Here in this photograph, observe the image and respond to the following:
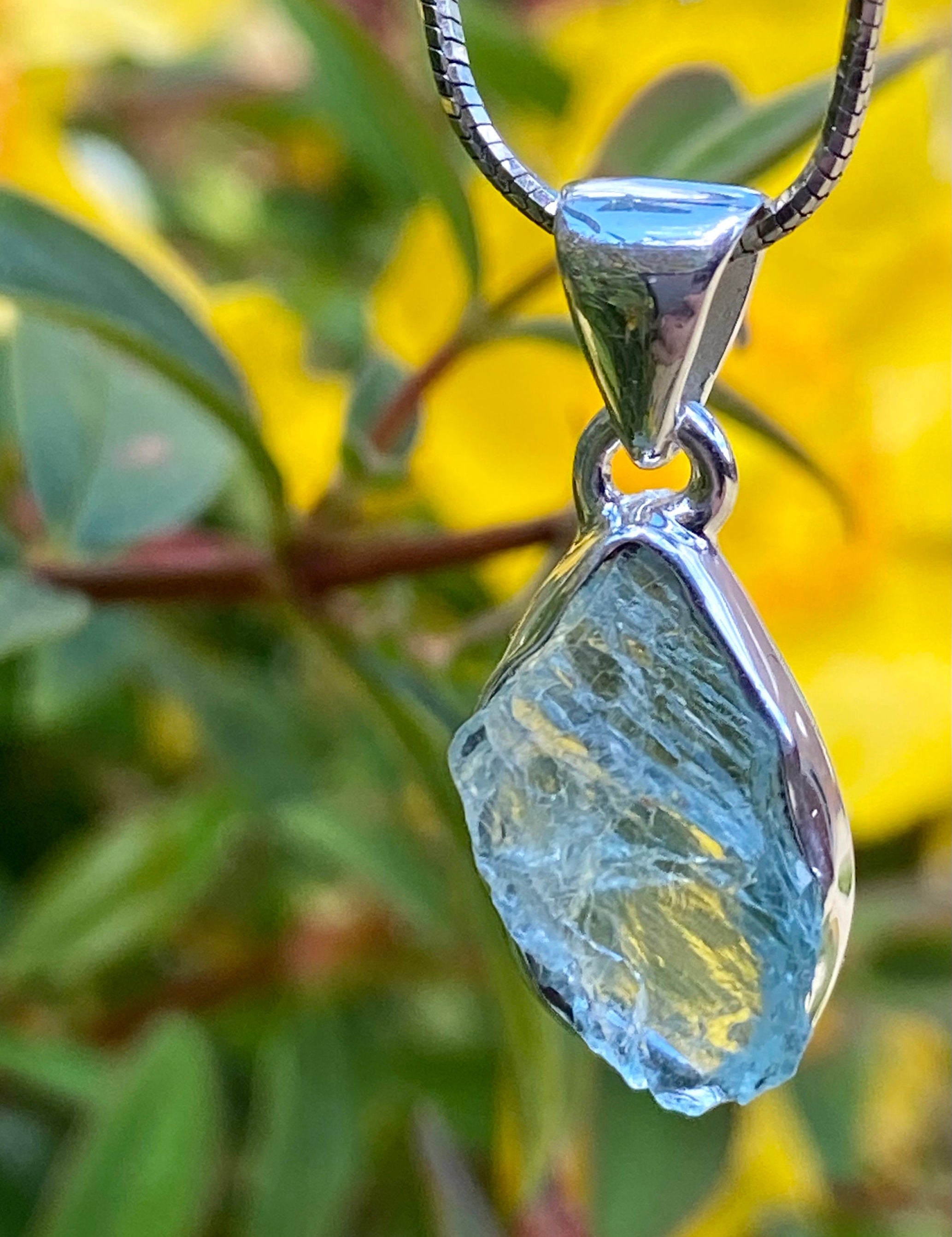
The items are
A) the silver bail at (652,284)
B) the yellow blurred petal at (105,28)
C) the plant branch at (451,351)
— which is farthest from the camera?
the yellow blurred petal at (105,28)

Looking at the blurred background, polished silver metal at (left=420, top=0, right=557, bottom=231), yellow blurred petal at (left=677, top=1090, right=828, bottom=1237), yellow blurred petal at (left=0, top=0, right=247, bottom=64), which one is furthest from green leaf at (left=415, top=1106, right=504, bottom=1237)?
yellow blurred petal at (left=0, top=0, right=247, bottom=64)

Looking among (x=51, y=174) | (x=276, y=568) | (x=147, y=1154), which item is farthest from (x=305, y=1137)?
(x=51, y=174)

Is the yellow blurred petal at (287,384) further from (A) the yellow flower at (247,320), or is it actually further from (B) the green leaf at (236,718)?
(B) the green leaf at (236,718)

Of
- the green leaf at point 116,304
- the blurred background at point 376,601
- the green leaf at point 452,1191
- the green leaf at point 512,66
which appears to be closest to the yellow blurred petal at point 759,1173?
the blurred background at point 376,601

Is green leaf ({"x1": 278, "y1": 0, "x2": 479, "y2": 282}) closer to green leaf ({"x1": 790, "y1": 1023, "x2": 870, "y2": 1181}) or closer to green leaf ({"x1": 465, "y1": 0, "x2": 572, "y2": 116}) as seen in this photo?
green leaf ({"x1": 465, "y1": 0, "x2": 572, "y2": 116})

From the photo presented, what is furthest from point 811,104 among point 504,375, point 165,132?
point 165,132

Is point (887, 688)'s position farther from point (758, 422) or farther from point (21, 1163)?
point (21, 1163)
